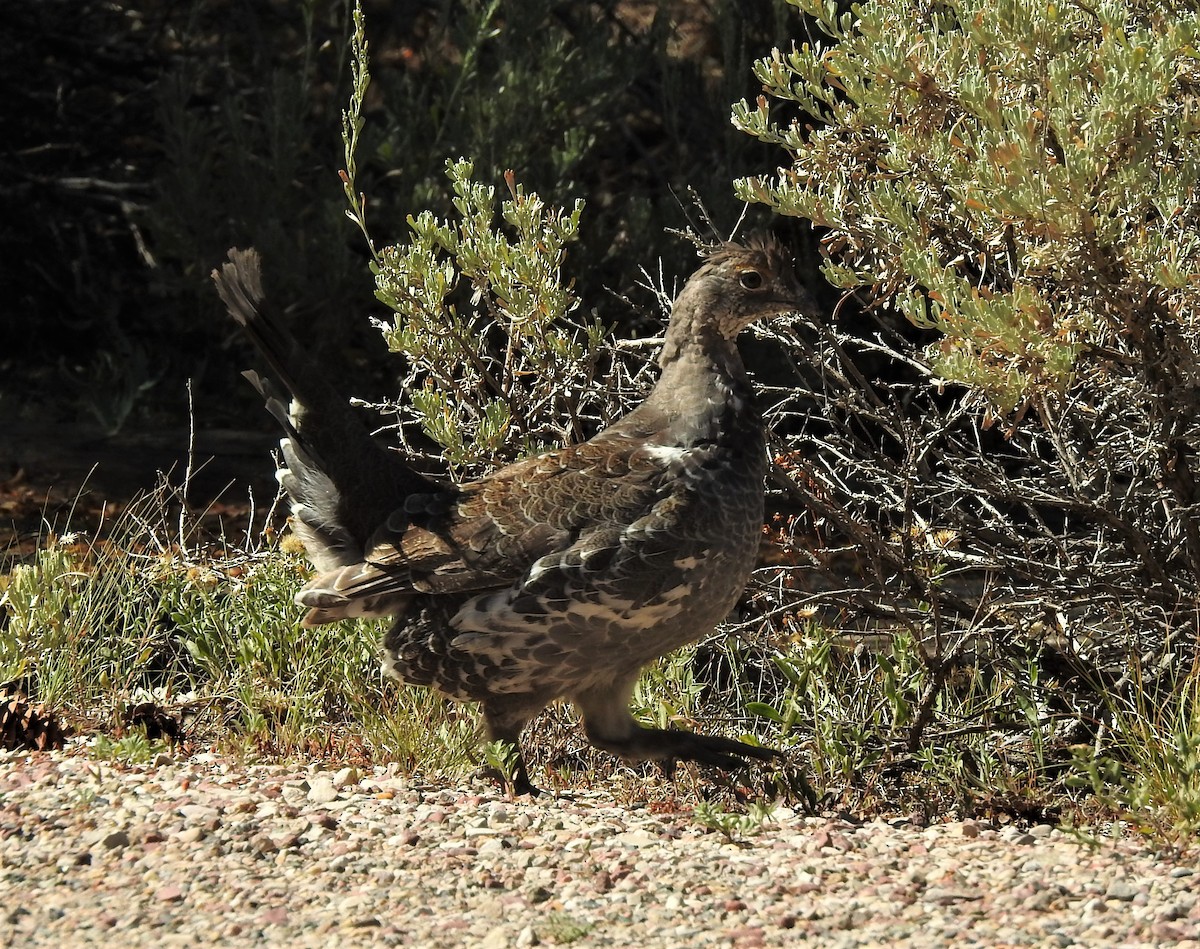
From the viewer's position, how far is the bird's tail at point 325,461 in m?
5.18

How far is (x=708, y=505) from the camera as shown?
15.8ft

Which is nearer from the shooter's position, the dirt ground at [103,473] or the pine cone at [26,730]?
the pine cone at [26,730]

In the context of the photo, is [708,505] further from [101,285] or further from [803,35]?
[101,285]

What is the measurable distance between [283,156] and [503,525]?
14.2 ft

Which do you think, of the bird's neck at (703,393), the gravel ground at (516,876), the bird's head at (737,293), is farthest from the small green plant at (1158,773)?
the bird's head at (737,293)

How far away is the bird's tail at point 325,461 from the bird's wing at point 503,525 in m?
0.12

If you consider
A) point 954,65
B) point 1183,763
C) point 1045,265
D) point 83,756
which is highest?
point 954,65

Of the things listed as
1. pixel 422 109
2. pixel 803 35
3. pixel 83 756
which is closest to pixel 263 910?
pixel 83 756

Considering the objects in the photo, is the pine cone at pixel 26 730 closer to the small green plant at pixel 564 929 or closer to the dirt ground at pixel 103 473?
the dirt ground at pixel 103 473

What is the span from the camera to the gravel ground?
3619mm

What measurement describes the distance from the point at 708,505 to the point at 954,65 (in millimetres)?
1448

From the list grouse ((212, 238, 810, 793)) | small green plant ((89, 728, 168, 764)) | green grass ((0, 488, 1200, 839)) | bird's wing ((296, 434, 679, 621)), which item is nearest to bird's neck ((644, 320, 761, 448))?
grouse ((212, 238, 810, 793))

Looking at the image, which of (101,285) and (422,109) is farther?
(101,285)

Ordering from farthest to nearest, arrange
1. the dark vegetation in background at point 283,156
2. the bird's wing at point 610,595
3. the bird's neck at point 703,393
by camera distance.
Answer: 1. the dark vegetation in background at point 283,156
2. the bird's neck at point 703,393
3. the bird's wing at point 610,595
